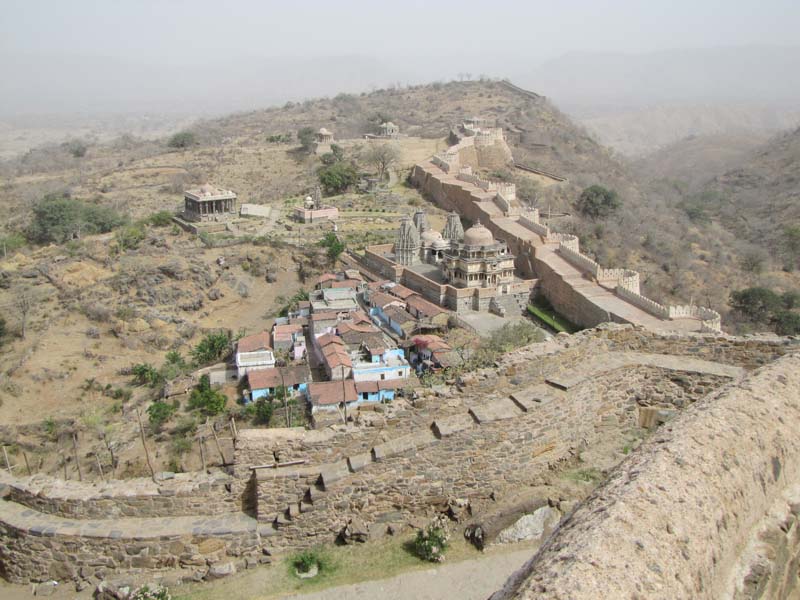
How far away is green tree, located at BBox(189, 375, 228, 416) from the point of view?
15.0m

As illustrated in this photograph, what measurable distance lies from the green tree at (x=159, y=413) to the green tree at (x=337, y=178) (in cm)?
2173

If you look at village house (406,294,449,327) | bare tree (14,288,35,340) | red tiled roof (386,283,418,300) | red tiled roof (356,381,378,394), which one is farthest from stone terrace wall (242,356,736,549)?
bare tree (14,288,35,340)

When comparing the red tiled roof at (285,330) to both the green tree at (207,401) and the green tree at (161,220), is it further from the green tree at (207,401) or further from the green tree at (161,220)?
the green tree at (161,220)

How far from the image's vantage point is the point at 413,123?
58.6 meters

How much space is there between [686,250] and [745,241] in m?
9.30

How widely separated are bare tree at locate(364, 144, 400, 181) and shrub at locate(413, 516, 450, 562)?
31528 millimetres

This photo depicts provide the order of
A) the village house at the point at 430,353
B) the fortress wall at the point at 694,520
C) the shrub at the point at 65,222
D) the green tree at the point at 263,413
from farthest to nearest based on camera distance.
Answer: the shrub at the point at 65,222 < the village house at the point at 430,353 < the green tree at the point at 263,413 < the fortress wall at the point at 694,520

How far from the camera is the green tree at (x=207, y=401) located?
1499 centimetres

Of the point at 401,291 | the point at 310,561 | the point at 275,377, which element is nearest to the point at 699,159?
the point at 401,291

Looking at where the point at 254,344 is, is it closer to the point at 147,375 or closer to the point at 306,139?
the point at 147,375

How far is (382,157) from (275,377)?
2395 cm

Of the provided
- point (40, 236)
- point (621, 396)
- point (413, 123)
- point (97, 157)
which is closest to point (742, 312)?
point (621, 396)

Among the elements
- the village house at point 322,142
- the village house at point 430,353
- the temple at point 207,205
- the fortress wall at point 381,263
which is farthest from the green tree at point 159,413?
the village house at point 322,142

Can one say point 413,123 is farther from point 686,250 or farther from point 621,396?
point 621,396
